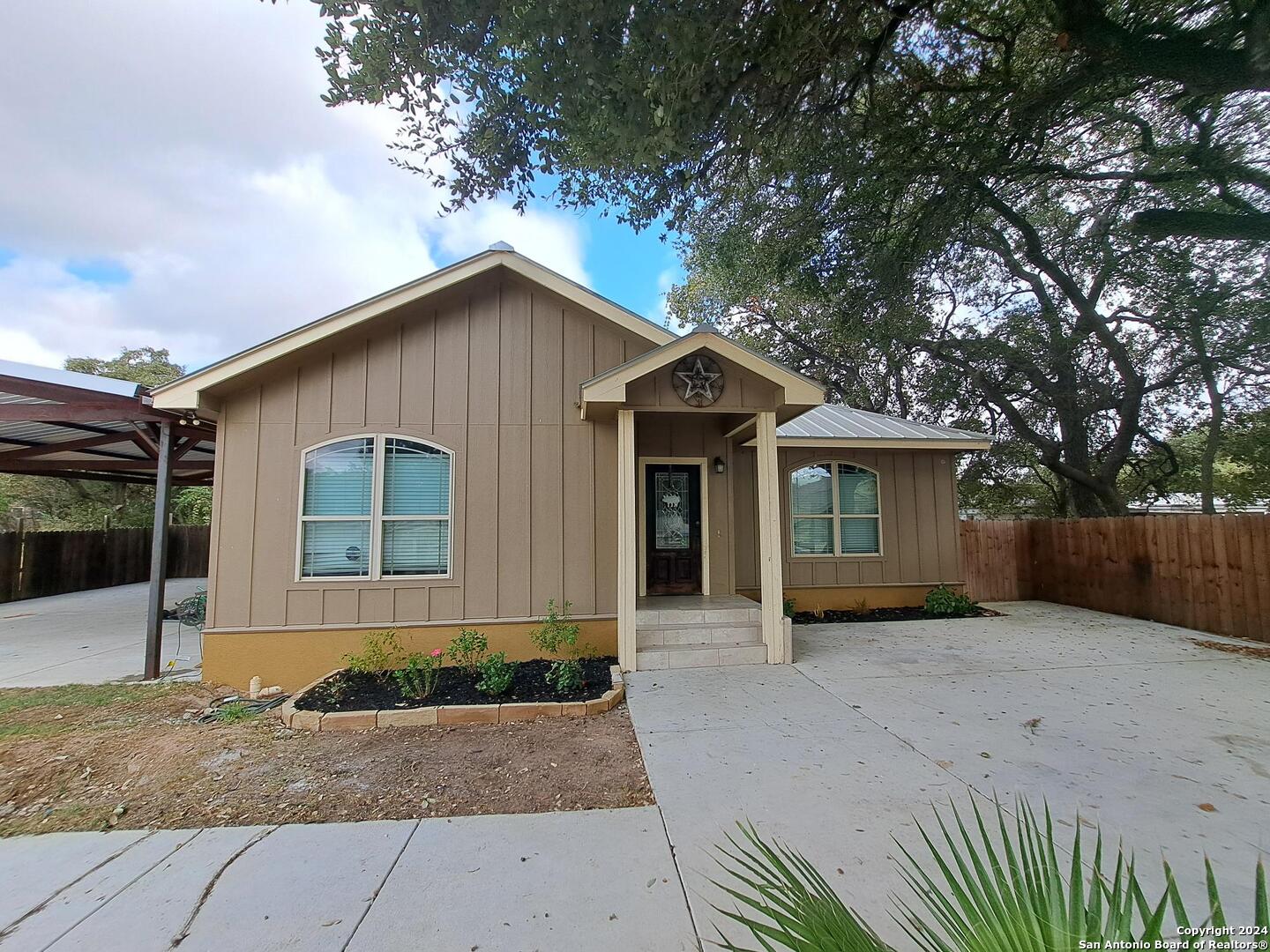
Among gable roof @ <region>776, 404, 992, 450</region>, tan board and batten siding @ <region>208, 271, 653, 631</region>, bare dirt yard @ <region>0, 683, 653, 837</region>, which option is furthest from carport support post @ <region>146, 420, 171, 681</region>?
gable roof @ <region>776, 404, 992, 450</region>

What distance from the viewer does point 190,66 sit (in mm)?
6988

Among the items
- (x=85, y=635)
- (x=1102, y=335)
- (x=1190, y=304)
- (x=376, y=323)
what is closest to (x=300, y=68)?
(x=376, y=323)

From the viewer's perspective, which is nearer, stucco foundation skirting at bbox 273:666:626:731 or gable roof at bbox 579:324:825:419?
stucco foundation skirting at bbox 273:666:626:731

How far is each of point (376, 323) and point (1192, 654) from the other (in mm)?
9852

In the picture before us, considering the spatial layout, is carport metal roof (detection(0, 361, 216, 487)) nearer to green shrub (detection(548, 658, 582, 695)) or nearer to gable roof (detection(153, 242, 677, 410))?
gable roof (detection(153, 242, 677, 410))

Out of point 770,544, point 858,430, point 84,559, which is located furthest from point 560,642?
point 84,559

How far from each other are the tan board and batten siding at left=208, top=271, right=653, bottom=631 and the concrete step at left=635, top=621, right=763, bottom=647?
54 centimetres

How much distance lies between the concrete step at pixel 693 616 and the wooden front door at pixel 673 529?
4.05 ft

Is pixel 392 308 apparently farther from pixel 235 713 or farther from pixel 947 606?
pixel 947 606

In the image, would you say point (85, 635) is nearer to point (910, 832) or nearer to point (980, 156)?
point (910, 832)

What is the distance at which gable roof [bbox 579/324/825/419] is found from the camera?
221 inches

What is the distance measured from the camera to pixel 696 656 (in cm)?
580

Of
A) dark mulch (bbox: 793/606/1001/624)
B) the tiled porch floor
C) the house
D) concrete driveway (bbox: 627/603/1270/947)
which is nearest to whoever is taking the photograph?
concrete driveway (bbox: 627/603/1270/947)

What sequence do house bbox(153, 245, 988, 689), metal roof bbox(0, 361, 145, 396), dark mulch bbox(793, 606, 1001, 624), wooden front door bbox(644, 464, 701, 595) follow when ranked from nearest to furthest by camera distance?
metal roof bbox(0, 361, 145, 396)
house bbox(153, 245, 988, 689)
wooden front door bbox(644, 464, 701, 595)
dark mulch bbox(793, 606, 1001, 624)
